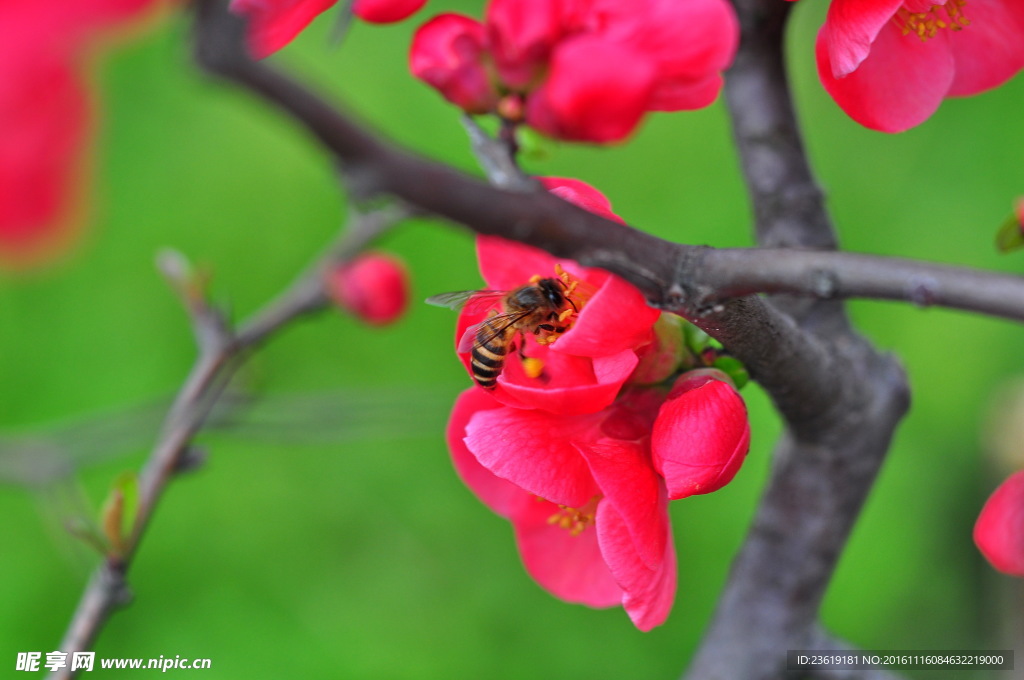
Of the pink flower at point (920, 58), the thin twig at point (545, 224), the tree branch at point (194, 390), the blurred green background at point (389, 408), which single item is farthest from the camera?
the blurred green background at point (389, 408)

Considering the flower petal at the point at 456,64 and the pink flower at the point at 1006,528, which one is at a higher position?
the flower petal at the point at 456,64

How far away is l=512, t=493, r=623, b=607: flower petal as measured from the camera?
0.47m

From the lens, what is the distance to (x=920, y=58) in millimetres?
442

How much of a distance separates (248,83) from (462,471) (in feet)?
0.98

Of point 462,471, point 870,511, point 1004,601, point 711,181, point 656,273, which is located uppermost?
point 656,273

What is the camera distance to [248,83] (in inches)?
8.2

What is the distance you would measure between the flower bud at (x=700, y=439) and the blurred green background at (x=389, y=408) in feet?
1.97

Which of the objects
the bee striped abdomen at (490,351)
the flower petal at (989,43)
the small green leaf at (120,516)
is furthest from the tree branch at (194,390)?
the flower petal at (989,43)

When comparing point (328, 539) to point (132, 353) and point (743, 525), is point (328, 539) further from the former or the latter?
point (743, 525)

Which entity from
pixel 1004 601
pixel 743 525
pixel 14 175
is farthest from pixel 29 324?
pixel 1004 601

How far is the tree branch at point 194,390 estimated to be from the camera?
55cm

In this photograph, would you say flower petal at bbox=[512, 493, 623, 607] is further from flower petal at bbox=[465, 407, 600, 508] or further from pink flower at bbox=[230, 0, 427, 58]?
pink flower at bbox=[230, 0, 427, 58]

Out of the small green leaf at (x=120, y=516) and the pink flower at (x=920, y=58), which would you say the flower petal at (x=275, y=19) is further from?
the small green leaf at (x=120, y=516)

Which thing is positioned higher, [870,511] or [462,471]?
[462,471]
